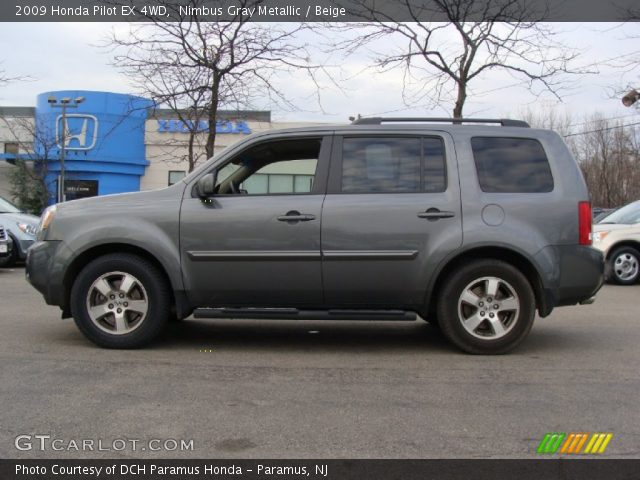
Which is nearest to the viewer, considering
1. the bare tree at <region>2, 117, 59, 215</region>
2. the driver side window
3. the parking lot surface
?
the parking lot surface

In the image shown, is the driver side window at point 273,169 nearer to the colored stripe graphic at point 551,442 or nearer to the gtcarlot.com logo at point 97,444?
the gtcarlot.com logo at point 97,444

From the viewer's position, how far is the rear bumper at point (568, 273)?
5.20 meters

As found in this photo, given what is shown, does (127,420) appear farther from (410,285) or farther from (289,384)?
(410,285)

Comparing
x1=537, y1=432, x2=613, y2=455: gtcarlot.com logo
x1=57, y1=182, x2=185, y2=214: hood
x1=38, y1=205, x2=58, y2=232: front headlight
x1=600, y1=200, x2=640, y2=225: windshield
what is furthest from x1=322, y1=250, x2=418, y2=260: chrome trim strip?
x1=600, y1=200, x2=640, y2=225: windshield

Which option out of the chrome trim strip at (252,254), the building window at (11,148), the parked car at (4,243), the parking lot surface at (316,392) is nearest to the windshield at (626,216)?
the parking lot surface at (316,392)

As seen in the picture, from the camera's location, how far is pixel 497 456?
3305mm

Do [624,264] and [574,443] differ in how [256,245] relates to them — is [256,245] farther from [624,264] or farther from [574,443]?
[624,264]

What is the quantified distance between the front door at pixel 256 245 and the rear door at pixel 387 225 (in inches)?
5.7

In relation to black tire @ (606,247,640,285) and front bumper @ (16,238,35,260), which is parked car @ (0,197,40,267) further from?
black tire @ (606,247,640,285)

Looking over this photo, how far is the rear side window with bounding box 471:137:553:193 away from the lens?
5324 mm

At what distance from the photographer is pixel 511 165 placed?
539 cm

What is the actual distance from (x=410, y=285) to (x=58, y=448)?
298 centimetres

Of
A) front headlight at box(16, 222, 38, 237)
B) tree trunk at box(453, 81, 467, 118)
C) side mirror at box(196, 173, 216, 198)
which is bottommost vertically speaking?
Answer: front headlight at box(16, 222, 38, 237)

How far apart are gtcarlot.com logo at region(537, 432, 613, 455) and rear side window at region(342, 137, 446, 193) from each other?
2.37 m
